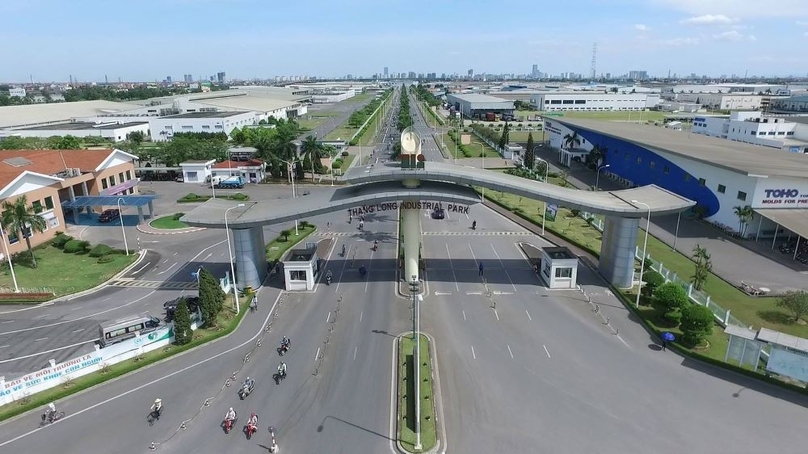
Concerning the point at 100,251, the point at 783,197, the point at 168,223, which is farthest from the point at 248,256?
the point at 783,197

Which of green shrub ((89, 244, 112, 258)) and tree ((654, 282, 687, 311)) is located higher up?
tree ((654, 282, 687, 311))

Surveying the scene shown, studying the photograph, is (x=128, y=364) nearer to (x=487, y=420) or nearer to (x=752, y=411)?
(x=487, y=420)

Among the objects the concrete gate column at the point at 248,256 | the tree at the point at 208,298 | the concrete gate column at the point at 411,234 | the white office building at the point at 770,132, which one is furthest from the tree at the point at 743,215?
the white office building at the point at 770,132

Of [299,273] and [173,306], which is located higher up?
[299,273]

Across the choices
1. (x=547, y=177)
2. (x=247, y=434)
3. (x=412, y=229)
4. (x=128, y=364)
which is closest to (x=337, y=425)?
(x=247, y=434)

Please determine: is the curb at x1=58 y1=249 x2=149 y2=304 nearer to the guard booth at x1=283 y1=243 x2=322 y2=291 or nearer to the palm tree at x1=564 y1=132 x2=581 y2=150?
the guard booth at x1=283 y1=243 x2=322 y2=291

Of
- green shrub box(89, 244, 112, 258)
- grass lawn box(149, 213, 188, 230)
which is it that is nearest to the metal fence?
grass lawn box(149, 213, 188, 230)

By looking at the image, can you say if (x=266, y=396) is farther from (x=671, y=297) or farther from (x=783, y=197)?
(x=783, y=197)

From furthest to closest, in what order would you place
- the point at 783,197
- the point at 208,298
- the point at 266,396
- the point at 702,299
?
1. the point at 783,197
2. the point at 702,299
3. the point at 208,298
4. the point at 266,396
